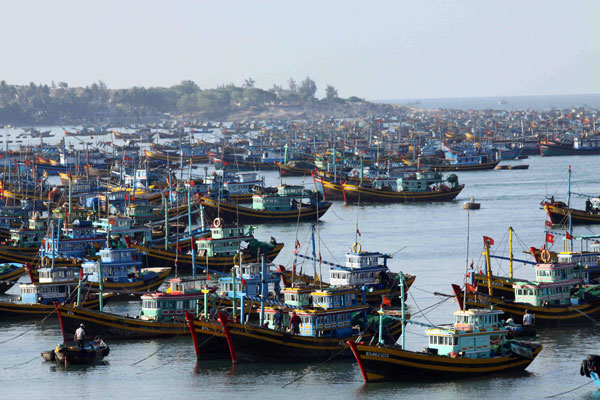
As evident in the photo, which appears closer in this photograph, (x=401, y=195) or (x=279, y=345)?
(x=279, y=345)

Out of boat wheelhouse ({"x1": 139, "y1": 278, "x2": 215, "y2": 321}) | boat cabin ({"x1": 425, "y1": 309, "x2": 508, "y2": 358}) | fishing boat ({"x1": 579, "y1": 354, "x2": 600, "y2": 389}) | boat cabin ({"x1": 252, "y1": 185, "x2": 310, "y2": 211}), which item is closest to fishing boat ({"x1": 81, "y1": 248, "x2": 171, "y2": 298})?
boat wheelhouse ({"x1": 139, "y1": 278, "x2": 215, "y2": 321})

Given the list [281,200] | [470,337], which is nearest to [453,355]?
[470,337]

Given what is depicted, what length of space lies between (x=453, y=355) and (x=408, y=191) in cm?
7521

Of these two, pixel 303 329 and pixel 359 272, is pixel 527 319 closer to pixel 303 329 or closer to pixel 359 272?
pixel 359 272

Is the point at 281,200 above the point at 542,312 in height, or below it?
below

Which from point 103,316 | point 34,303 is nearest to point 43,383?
point 103,316

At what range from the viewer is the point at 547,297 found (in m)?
55.4

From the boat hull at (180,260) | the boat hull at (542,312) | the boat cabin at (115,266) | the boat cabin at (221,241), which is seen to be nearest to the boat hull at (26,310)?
the boat cabin at (115,266)

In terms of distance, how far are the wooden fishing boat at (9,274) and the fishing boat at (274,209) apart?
32.6 metres

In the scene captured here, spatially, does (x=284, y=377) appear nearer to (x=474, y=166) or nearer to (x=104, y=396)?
(x=104, y=396)

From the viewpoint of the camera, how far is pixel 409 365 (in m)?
45.4

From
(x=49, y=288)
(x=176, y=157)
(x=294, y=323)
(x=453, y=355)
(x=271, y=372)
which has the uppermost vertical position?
(x=294, y=323)

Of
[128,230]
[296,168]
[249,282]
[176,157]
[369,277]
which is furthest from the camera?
[176,157]

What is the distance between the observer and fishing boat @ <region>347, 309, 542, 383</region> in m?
45.2
